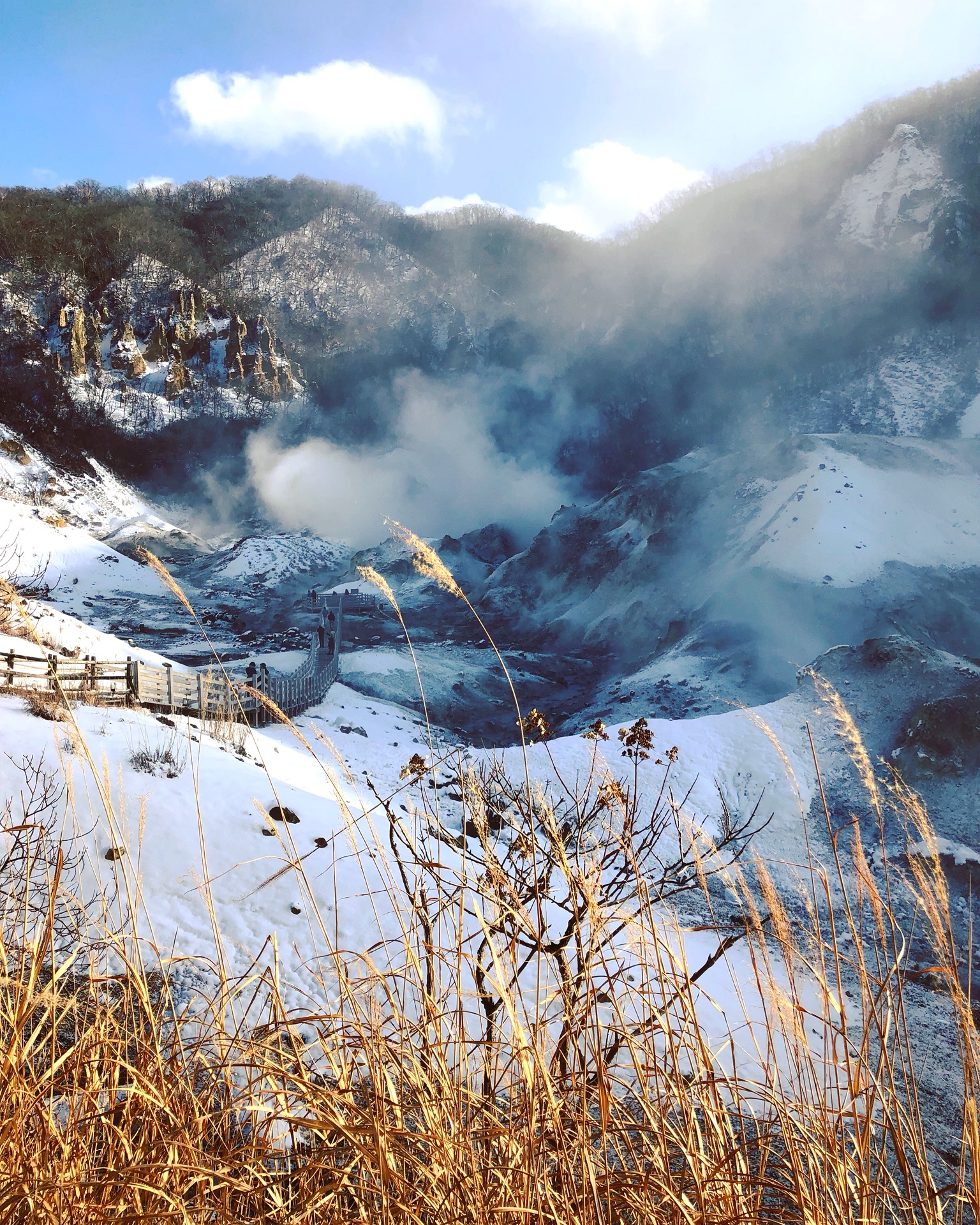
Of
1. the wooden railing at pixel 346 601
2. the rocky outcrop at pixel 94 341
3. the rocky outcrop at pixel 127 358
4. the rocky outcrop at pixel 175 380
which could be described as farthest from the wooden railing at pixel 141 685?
the rocky outcrop at pixel 94 341

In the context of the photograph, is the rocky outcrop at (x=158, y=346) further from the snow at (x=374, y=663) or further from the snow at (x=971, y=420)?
→ the snow at (x=971, y=420)

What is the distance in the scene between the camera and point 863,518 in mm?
27109

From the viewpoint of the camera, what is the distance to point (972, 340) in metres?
45.5

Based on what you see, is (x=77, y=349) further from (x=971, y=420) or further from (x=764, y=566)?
(x=971, y=420)

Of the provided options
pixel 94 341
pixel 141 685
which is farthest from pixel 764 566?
pixel 94 341

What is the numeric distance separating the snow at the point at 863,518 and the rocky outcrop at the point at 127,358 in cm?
5927

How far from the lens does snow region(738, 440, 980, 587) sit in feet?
83.2

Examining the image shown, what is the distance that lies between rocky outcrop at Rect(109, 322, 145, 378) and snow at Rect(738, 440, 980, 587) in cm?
5927

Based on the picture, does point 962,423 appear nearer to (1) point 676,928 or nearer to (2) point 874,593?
(2) point 874,593

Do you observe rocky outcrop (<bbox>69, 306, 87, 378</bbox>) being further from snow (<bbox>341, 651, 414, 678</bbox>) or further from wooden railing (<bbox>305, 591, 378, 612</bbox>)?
snow (<bbox>341, 651, 414, 678</bbox>)

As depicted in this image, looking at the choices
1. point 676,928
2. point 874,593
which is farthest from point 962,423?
point 676,928

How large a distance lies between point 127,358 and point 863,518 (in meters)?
65.0

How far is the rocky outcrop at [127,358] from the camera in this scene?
62406 mm

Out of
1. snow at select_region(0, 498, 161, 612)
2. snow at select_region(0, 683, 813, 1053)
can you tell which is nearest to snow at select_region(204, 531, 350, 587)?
snow at select_region(0, 498, 161, 612)
